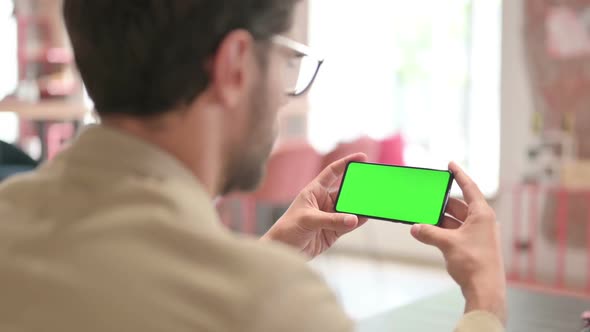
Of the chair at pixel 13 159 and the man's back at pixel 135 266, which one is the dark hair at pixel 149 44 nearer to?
the man's back at pixel 135 266

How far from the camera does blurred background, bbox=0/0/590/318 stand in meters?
3.79

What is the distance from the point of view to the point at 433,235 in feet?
2.95

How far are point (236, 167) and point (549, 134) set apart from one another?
346 centimetres

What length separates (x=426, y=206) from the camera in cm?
102

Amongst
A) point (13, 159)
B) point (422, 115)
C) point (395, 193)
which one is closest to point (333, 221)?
point (395, 193)

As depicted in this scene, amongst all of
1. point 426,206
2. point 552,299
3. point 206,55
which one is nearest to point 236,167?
point 206,55

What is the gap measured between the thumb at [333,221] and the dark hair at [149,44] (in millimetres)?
476

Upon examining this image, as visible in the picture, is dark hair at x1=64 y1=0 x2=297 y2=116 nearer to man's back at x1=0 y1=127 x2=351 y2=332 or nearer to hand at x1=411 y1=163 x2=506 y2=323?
man's back at x1=0 y1=127 x2=351 y2=332

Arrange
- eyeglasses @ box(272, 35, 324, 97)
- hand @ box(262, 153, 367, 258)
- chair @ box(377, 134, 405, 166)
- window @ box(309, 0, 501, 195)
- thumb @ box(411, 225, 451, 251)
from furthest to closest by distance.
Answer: window @ box(309, 0, 501, 195), chair @ box(377, 134, 405, 166), hand @ box(262, 153, 367, 258), thumb @ box(411, 225, 451, 251), eyeglasses @ box(272, 35, 324, 97)

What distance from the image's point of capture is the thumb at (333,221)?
1095mm

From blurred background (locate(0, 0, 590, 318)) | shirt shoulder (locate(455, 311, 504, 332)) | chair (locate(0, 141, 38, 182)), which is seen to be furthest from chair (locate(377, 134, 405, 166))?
shirt shoulder (locate(455, 311, 504, 332))

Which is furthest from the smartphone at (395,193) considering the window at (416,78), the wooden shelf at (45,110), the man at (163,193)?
the window at (416,78)

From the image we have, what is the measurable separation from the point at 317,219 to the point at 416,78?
3893 millimetres

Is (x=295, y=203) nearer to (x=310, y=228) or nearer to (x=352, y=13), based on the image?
(x=310, y=228)
